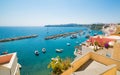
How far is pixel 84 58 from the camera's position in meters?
12.9

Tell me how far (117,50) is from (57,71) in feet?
29.6

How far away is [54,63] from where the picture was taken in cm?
2061

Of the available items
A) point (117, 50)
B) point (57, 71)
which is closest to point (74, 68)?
point (117, 50)

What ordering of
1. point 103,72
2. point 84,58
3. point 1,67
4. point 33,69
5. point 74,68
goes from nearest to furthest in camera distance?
point 103,72 < point 1,67 < point 74,68 < point 84,58 < point 33,69

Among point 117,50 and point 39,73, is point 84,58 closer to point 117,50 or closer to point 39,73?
point 117,50

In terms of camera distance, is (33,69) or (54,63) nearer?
(54,63)

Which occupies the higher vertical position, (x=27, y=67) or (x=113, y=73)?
(x=113, y=73)

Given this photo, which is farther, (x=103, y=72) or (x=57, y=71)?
(x=57, y=71)

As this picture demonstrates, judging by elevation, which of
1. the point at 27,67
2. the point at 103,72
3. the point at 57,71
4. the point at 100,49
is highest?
the point at 103,72

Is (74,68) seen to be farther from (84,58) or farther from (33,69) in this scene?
(33,69)

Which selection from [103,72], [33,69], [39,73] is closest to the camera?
[103,72]

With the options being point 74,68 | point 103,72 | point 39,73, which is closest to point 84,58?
point 74,68

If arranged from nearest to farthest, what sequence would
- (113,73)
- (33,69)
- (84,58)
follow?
(113,73) → (84,58) → (33,69)

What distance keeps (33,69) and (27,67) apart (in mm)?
2281
